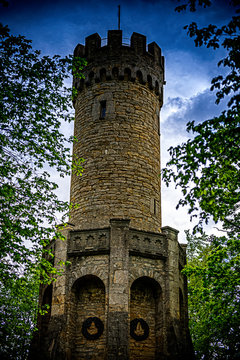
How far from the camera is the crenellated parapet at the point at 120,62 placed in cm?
1983

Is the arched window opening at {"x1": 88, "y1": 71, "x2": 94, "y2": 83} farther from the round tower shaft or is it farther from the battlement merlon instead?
the battlement merlon

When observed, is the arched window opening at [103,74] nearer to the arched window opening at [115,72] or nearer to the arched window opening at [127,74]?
the arched window opening at [115,72]

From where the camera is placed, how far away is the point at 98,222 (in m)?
16.9

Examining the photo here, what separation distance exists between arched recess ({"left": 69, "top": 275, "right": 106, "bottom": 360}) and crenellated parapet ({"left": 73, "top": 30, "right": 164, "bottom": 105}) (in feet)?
31.5

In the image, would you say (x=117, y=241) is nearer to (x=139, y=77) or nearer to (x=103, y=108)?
(x=103, y=108)

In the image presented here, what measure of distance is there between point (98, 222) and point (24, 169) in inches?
191

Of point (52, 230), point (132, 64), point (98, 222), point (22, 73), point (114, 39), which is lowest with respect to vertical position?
point (52, 230)

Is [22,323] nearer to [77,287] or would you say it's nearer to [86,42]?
[77,287]

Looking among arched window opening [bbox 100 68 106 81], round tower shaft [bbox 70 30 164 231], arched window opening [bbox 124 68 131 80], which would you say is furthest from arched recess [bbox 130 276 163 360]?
arched window opening [bbox 100 68 106 81]

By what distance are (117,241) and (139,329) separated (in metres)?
3.19

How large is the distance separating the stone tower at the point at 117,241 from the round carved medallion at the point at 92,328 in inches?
1.3

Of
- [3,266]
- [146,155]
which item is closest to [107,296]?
[3,266]

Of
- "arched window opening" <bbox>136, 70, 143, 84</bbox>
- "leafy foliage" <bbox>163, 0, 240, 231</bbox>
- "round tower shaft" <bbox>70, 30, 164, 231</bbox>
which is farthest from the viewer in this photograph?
"arched window opening" <bbox>136, 70, 143, 84</bbox>

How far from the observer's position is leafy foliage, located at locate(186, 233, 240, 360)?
49.4 ft
